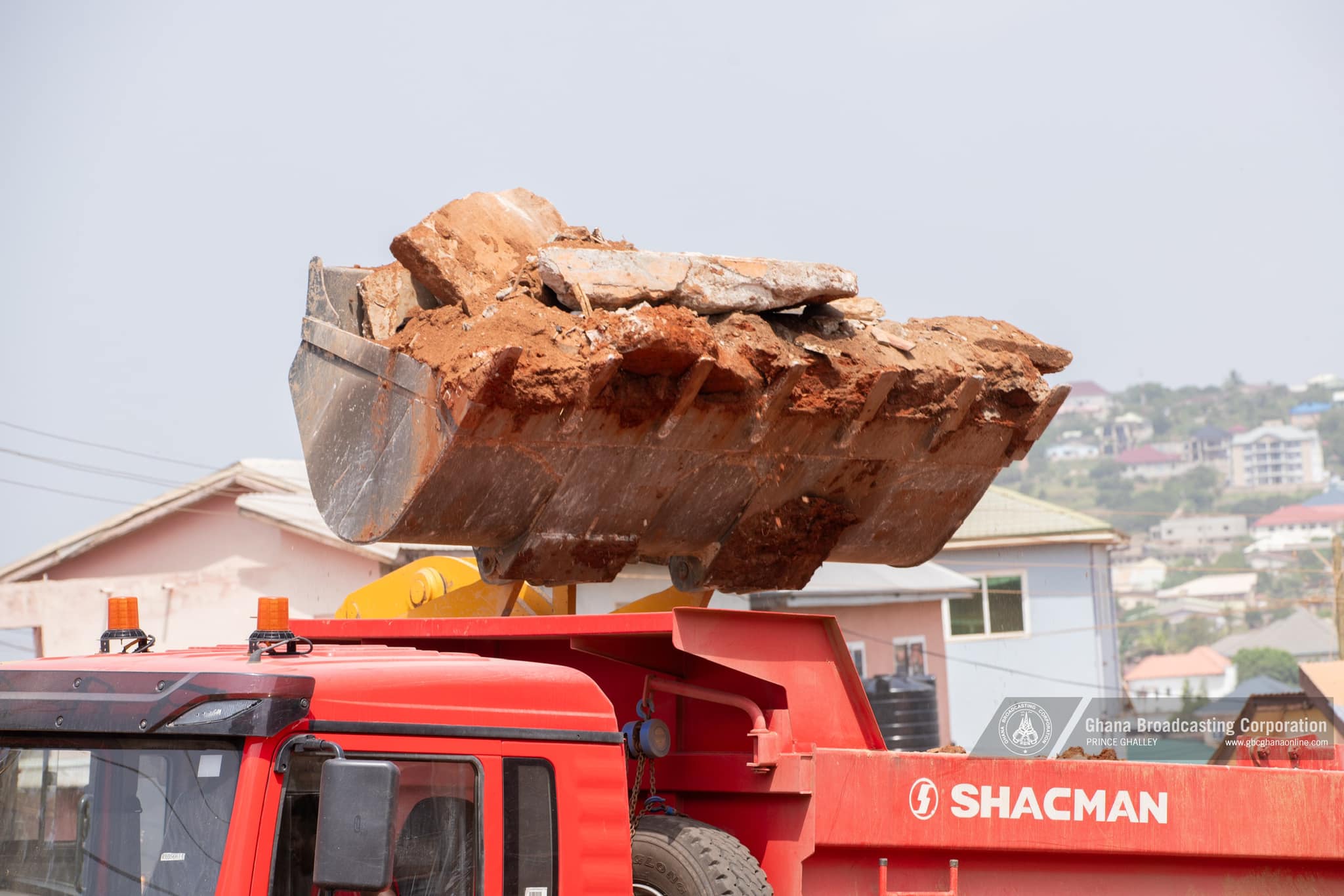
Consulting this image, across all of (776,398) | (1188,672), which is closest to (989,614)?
(776,398)

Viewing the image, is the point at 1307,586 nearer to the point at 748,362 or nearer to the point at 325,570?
the point at 325,570

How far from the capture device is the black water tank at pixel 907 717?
14.9 meters

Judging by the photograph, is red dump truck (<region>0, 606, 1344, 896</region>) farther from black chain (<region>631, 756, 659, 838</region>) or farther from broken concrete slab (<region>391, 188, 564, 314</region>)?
broken concrete slab (<region>391, 188, 564, 314</region>)

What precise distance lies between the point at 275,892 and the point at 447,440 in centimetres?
220

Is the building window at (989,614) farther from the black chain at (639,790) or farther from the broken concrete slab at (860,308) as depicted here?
the black chain at (639,790)

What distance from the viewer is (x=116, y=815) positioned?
11.3 ft

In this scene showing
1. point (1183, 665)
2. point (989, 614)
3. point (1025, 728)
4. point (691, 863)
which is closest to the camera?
point (691, 863)

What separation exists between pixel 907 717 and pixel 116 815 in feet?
43.4

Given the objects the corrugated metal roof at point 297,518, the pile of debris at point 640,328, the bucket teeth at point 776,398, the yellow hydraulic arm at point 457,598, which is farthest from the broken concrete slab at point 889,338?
the corrugated metal roof at point 297,518

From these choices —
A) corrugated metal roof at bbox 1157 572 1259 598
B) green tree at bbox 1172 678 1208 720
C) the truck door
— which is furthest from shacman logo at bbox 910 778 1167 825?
corrugated metal roof at bbox 1157 572 1259 598

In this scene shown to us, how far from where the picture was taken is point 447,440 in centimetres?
526

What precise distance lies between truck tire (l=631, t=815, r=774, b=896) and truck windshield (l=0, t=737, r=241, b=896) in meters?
1.64

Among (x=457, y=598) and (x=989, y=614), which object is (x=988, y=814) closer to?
(x=457, y=598)

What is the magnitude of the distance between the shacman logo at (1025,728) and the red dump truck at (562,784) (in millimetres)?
140
